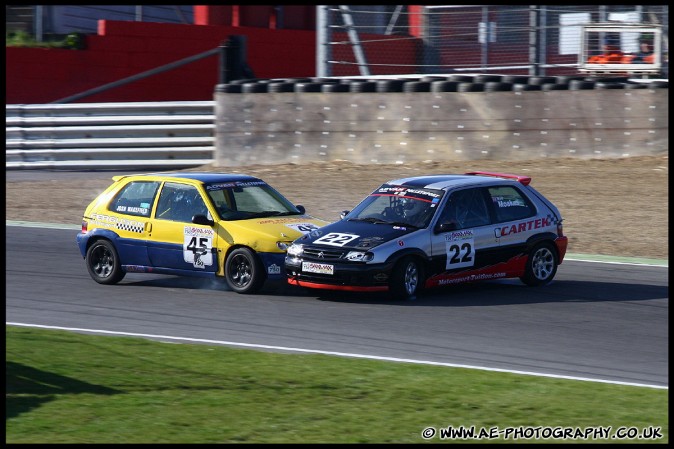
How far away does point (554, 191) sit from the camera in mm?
18469

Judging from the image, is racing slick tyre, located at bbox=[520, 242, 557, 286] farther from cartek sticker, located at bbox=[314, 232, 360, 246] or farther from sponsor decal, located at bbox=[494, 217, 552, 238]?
cartek sticker, located at bbox=[314, 232, 360, 246]

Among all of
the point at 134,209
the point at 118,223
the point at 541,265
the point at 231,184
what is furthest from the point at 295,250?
the point at 541,265

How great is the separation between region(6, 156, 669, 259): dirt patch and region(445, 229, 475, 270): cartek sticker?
3910 mm

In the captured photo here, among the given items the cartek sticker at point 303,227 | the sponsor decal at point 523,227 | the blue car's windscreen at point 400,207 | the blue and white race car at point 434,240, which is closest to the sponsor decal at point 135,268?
the cartek sticker at point 303,227

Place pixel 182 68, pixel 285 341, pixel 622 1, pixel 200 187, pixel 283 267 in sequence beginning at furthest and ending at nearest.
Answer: pixel 182 68
pixel 622 1
pixel 200 187
pixel 283 267
pixel 285 341

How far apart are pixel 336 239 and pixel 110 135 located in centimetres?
1298

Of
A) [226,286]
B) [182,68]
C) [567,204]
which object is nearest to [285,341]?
[226,286]

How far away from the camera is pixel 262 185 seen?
506 inches

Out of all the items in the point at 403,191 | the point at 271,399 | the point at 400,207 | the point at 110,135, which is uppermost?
the point at 110,135

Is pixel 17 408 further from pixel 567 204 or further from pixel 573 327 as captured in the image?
pixel 567 204

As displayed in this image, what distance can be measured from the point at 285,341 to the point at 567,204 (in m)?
9.43

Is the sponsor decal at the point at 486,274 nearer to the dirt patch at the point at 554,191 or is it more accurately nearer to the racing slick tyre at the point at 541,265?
the racing slick tyre at the point at 541,265

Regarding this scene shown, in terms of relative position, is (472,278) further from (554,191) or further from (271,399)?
(554,191)

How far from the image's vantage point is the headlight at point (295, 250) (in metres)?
11.4
